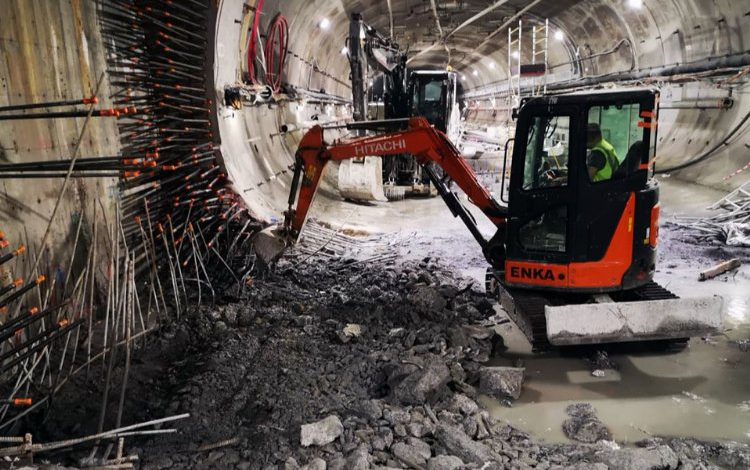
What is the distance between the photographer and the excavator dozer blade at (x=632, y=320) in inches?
179

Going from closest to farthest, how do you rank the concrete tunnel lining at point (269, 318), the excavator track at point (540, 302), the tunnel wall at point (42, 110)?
the concrete tunnel lining at point (269, 318)
the tunnel wall at point (42, 110)
the excavator track at point (540, 302)

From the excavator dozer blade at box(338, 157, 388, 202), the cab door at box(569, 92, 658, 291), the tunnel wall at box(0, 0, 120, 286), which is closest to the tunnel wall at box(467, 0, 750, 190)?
the excavator dozer blade at box(338, 157, 388, 202)

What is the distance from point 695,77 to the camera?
12305mm

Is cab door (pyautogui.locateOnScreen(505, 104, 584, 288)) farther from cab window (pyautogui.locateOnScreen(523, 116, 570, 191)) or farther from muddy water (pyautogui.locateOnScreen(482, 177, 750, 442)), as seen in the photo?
muddy water (pyautogui.locateOnScreen(482, 177, 750, 442))

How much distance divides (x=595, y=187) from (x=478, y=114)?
97.5ft

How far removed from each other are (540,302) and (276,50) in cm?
802

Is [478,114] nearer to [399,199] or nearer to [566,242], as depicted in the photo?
[399,199]

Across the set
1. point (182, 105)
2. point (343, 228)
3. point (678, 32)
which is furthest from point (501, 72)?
point (182, 105)

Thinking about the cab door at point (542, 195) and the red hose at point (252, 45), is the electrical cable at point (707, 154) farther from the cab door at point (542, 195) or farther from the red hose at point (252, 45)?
the red hose at point (252, 45)

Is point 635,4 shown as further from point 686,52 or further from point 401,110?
point 401,110

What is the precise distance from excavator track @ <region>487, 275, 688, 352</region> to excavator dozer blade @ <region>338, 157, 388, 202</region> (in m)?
7.20

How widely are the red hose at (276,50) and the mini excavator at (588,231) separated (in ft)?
21.9

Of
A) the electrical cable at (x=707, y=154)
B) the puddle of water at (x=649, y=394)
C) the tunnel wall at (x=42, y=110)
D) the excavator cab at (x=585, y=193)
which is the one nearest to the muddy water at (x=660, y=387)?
the puddle of water at (x=649, y=394)

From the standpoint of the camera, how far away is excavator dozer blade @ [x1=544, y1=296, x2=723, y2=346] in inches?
179
